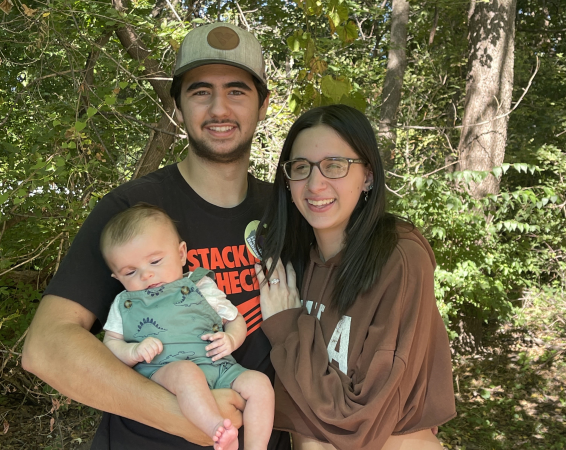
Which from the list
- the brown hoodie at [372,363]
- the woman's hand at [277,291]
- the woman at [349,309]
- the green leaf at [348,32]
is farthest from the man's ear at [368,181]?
the green leaf at [348,32]

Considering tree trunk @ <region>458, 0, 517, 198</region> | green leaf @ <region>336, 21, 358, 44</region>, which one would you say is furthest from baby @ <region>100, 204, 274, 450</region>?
tree trunk @ <region>458, 0, 517, 198</region>

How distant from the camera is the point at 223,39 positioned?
2.33m

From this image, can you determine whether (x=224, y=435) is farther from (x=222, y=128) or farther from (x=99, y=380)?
(x=222, y=128)

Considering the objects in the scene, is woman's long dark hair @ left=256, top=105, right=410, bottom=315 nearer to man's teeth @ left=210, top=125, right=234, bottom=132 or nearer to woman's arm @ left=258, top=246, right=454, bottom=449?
woman's arm @ left=258, top=246, right=454, bottom=449

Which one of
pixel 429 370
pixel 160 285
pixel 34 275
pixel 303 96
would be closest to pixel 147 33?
pixel 303 96

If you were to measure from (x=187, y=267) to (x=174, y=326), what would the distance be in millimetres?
286

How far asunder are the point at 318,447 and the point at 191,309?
74cm

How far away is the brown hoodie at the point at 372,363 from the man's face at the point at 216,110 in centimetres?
81

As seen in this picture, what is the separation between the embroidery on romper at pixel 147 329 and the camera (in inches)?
76.4

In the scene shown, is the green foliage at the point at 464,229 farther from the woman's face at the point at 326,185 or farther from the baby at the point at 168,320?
the baby at the point at 168,320

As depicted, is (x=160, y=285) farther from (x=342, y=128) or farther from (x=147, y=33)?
(x=147, y=33)

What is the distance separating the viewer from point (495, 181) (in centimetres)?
668

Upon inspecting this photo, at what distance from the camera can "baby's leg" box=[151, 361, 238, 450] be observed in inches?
66.1

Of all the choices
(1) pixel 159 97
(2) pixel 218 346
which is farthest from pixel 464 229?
(2) pixel 218 346
